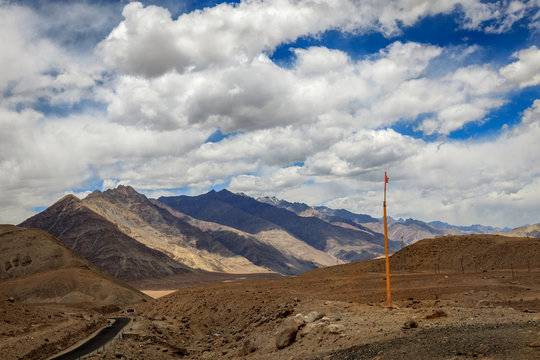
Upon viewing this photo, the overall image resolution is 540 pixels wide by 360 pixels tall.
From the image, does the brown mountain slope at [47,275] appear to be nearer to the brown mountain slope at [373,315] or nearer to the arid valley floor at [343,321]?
the arid valley floor at [343,321]

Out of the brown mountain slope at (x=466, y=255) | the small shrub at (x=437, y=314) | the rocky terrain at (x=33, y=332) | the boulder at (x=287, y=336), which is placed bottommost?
the rocky terrain at (x=33, y=332)

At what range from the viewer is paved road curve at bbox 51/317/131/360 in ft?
114

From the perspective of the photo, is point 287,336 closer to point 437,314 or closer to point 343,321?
point 343,321

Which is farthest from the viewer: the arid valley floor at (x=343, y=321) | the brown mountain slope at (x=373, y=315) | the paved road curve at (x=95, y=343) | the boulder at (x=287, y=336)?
the paved road curve at (x=95, y=343)

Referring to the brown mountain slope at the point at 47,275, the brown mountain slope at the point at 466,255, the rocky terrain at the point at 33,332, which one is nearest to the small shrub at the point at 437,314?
the rocky terrain at the point at 33,332

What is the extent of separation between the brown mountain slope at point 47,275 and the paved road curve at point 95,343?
4871 cm

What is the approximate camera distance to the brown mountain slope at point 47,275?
315ft

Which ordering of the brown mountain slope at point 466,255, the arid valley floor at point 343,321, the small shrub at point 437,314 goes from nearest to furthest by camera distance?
the arid valley floor at point 343,321 → the small shrub at point 437,314 → the brown mountain slope at point 466,255

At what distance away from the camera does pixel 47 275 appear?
349ft

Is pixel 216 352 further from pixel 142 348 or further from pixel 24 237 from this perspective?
pixel 24 237

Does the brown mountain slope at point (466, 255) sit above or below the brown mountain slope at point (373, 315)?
above

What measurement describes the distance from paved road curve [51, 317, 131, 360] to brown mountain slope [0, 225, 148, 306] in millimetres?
48705

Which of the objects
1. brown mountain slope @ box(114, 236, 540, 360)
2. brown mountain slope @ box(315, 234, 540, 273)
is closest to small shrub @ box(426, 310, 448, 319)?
brown mountain slope @ box(114, 236, 540, 360)

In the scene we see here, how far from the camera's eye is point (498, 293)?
40.1 metres
